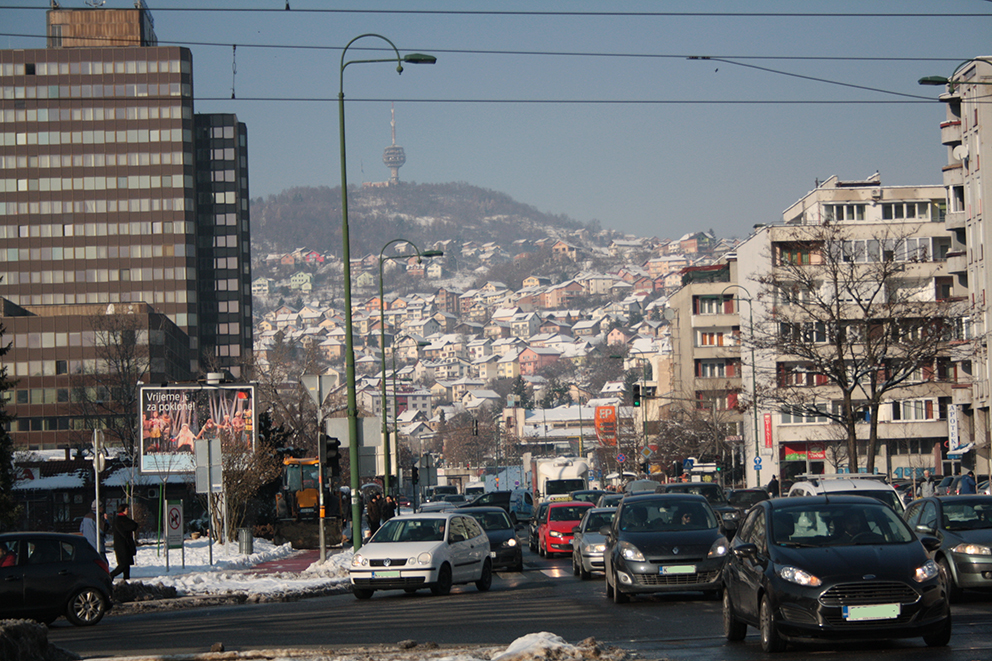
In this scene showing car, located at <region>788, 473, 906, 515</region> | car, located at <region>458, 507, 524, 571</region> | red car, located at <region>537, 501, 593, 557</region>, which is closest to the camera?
car, located at <region>788, 473, 906, 515</region>

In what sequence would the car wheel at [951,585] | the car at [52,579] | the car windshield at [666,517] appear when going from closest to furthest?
the car wheel at [951,585]
the car at [52,579]
the car windshield at [666,517]

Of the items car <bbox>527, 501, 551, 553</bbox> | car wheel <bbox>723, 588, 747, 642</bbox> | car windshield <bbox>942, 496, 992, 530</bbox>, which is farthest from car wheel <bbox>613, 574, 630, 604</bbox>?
car <bbox>527, 501, 551, 553</bbox>

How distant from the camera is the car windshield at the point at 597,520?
→ 24727 millimetres

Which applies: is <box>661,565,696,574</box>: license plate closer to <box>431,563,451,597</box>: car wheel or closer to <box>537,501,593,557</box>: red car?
<box>431,563,451,597</box>: car wheel

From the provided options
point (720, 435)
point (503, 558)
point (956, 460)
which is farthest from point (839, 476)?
point (720, 435)

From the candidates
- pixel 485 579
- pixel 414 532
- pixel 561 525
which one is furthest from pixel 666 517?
pixel 561 525

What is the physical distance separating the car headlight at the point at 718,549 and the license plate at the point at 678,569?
1.07ft

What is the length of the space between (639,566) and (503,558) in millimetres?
10763

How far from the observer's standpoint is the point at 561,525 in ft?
109

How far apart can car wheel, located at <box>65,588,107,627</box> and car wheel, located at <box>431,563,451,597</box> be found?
5.51m

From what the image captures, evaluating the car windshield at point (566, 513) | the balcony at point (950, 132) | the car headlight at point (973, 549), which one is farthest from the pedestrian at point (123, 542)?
the balcony at point (950, 132)

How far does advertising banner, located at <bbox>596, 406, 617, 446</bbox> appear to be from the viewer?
10892 cm

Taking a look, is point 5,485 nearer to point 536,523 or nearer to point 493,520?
point 536,523

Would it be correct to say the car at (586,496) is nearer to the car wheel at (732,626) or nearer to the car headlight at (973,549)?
the car headlight at (973,549)
